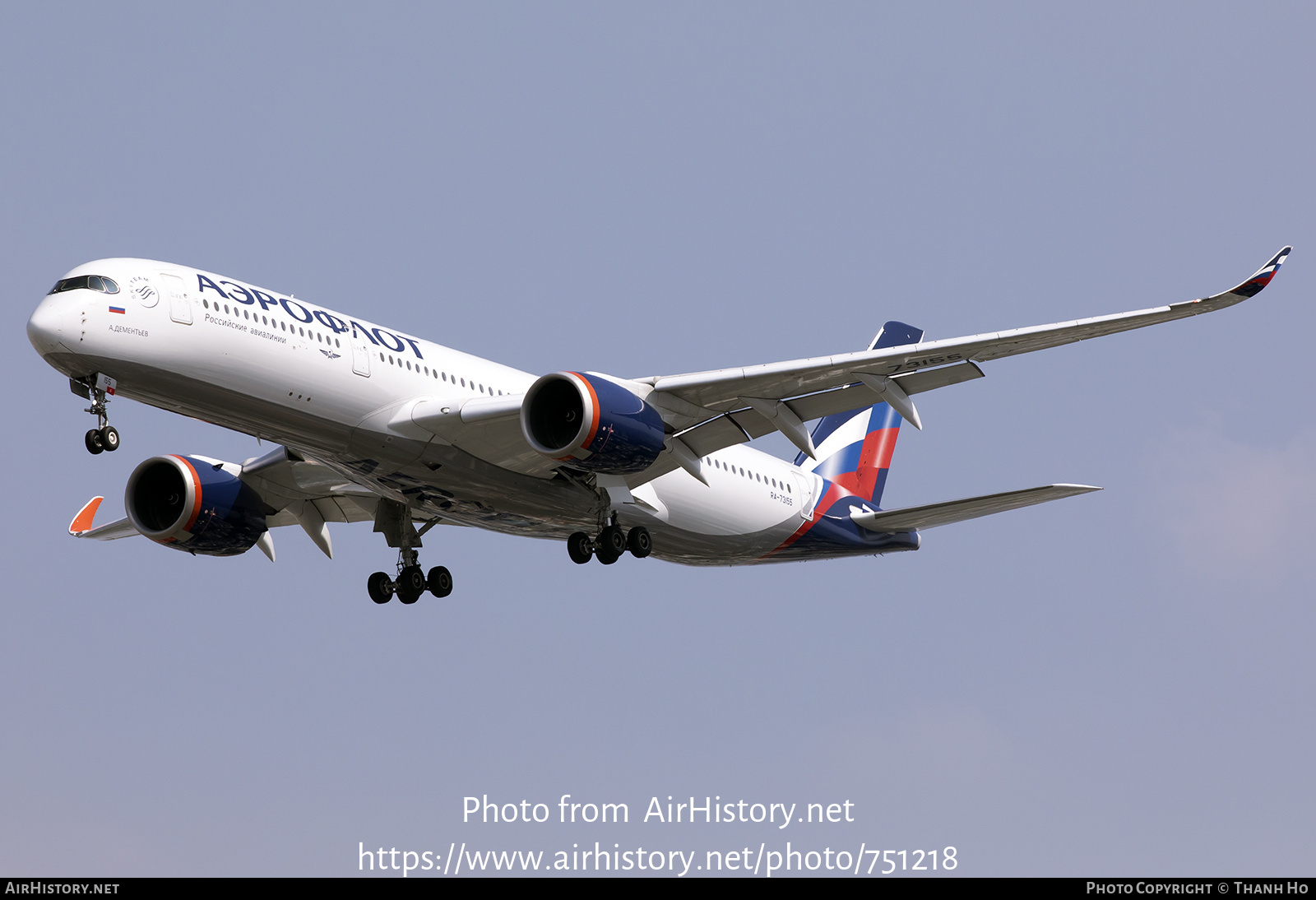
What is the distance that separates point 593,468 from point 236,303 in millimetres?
6636

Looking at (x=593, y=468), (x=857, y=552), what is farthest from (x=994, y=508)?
(x=593, y=468)

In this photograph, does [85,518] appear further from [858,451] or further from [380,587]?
[858,451]

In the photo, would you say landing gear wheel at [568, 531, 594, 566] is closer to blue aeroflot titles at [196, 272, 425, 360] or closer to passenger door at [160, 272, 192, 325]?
blue aeroflot titles at [196, 272, 425, 360]

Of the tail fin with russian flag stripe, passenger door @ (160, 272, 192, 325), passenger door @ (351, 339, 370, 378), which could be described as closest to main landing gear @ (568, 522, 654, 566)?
passenger door @ (351, 339, 370, 378)

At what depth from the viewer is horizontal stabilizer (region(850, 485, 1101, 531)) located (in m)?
28.4

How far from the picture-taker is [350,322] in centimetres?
2617

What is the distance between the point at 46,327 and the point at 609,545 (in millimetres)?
11153

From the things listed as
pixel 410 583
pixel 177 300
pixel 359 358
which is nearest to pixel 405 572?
pixel 410 583

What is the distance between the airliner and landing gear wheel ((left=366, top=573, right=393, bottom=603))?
42mm

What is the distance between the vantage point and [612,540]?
95.2 feet

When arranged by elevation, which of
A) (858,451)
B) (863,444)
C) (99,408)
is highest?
(863,444)
